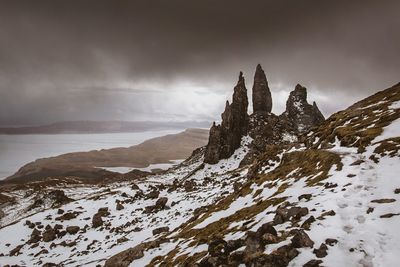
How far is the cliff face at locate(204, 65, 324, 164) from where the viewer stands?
11181 centimetres

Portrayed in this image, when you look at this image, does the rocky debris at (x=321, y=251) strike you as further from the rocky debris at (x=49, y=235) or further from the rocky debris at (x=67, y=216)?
the rocky debris at (x=67, y=216)

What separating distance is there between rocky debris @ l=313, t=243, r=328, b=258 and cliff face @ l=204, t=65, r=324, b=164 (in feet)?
278

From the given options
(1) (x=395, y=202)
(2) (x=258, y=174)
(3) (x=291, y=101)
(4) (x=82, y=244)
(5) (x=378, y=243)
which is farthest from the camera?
(3) (x=291, y=101)

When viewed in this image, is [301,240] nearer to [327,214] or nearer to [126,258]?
[327,214]

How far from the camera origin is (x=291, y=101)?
13275cm

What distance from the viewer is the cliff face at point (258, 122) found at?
111812 millimetres

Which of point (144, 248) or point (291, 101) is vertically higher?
point (291, 101)

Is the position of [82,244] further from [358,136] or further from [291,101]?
[291,101]

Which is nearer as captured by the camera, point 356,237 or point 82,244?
point 356,237

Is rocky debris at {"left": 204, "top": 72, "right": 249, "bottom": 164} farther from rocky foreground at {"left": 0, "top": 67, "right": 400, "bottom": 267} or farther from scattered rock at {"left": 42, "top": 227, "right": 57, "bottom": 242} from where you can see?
scattered rock at {"left": 42, "top": 227, "right": 57, "bottom": 242}

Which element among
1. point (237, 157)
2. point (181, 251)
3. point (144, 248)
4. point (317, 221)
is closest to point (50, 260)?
point (144, 248)

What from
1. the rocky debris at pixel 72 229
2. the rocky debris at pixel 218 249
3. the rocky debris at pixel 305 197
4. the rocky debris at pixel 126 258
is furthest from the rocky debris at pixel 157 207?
the rocky debris at pixel 305 197

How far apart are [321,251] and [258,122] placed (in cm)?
12103

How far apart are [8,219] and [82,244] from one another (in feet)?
252
